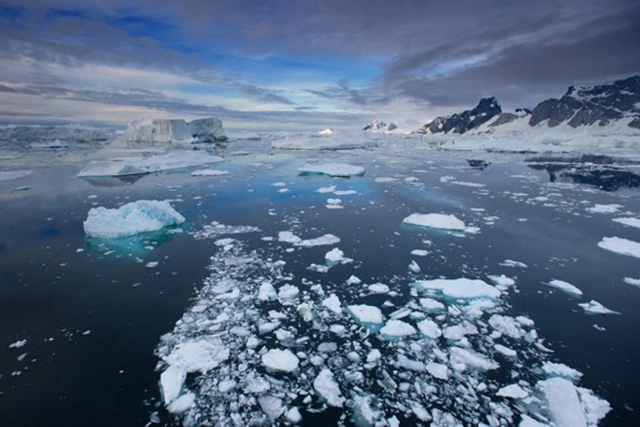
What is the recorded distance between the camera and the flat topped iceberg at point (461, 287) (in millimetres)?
3732

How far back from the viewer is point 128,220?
575cm

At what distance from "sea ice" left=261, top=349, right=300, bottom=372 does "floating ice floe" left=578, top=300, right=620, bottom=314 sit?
3.23m

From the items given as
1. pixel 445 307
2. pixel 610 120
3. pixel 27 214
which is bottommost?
pixel 27 214

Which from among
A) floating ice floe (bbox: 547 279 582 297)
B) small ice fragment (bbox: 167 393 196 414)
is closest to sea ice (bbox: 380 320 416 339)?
small ice fragment (bbox: 167 393 196 414)

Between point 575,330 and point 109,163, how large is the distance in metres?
14.4

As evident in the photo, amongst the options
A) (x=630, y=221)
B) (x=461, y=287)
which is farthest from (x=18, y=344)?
(x=630, y=221)

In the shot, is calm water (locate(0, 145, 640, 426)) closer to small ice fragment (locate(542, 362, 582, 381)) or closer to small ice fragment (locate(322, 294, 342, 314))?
small ice fragment (locate(542, 362, 582, 381))

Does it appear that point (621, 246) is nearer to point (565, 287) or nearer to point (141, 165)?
point (565, 287)

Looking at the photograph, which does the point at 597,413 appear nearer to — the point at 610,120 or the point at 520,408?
the point at 520,408

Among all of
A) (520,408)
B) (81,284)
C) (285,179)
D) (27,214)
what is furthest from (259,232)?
(285,179)

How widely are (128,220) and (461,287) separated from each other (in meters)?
5.56

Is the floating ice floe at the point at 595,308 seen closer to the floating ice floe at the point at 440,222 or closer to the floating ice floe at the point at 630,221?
the floating ice floe at the point at 440,222

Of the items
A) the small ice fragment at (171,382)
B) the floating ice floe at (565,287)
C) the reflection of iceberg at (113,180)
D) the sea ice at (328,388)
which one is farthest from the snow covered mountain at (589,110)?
the small ice fragment at (171,382)

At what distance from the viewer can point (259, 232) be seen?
5984 millimetres
